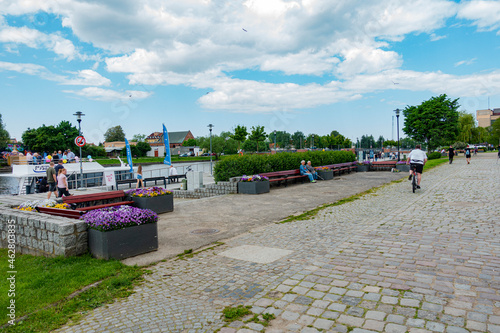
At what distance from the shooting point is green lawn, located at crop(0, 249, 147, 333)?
3816 millimetres

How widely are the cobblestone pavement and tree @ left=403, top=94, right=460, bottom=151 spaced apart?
1821 inches

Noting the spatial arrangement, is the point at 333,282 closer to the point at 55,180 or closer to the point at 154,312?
the point at 154,312

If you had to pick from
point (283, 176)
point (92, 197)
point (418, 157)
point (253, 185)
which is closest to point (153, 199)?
point (92, 197)

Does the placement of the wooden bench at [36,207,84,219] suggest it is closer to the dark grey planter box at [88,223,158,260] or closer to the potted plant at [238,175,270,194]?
the dark grey planter box at [88,223,158,260]

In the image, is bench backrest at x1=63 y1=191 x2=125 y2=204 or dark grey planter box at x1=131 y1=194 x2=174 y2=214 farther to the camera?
dark grey planter box at x1=131 y1=194 x2=174 y2=214

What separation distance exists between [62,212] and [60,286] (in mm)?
2533

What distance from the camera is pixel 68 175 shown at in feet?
79.8

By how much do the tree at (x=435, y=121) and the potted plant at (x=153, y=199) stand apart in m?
47.1

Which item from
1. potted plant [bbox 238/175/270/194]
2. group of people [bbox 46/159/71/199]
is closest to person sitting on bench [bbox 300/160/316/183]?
potted plant [bbox 238/175/270/194]

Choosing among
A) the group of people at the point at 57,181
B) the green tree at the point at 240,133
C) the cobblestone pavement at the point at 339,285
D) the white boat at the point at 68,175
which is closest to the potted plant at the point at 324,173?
the cobblestone pavement at the point at 339,285

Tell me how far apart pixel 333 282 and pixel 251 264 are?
A: 1.43 meters

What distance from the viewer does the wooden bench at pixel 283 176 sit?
1704cm

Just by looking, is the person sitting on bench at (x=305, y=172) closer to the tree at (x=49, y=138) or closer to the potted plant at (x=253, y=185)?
the potted plant at (x=253, y=185)

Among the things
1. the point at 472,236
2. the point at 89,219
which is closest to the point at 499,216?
the point at 472,236
